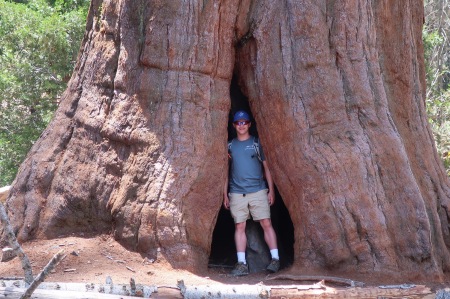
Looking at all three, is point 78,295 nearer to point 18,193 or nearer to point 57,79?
A: point 18,193

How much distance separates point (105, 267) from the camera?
5.98 meters

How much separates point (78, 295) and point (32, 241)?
3.02 meters

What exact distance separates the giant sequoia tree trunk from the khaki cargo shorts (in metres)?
0.37

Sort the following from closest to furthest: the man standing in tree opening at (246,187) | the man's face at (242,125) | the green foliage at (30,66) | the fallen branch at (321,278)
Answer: the fallen branch at (321,278) → the man standing in tree opening at (246,187) → the man's face at (242,125) → the green foliage at (30,66)

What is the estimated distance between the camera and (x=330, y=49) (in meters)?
6.71

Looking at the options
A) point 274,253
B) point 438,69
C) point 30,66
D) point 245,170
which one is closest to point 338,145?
point 245,170

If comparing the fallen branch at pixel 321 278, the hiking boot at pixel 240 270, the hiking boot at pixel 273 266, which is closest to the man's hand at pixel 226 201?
the hiking boot at pixel 240 270

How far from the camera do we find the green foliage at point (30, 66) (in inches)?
462

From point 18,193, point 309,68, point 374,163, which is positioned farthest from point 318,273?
point 18,193

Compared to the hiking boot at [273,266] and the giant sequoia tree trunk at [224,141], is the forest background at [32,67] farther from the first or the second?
the hiking boot at [273,266]

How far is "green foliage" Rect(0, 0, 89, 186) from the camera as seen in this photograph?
A: 1173 centimetres

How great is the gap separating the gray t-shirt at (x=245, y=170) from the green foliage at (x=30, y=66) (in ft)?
19.0

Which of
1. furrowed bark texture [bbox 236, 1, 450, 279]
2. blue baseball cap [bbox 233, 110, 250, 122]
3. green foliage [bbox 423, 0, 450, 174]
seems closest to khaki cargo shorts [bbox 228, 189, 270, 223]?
furrowed bark texture [bbox 236, 1, 450, 279]

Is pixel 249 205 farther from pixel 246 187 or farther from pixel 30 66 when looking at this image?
pixel 30 66
